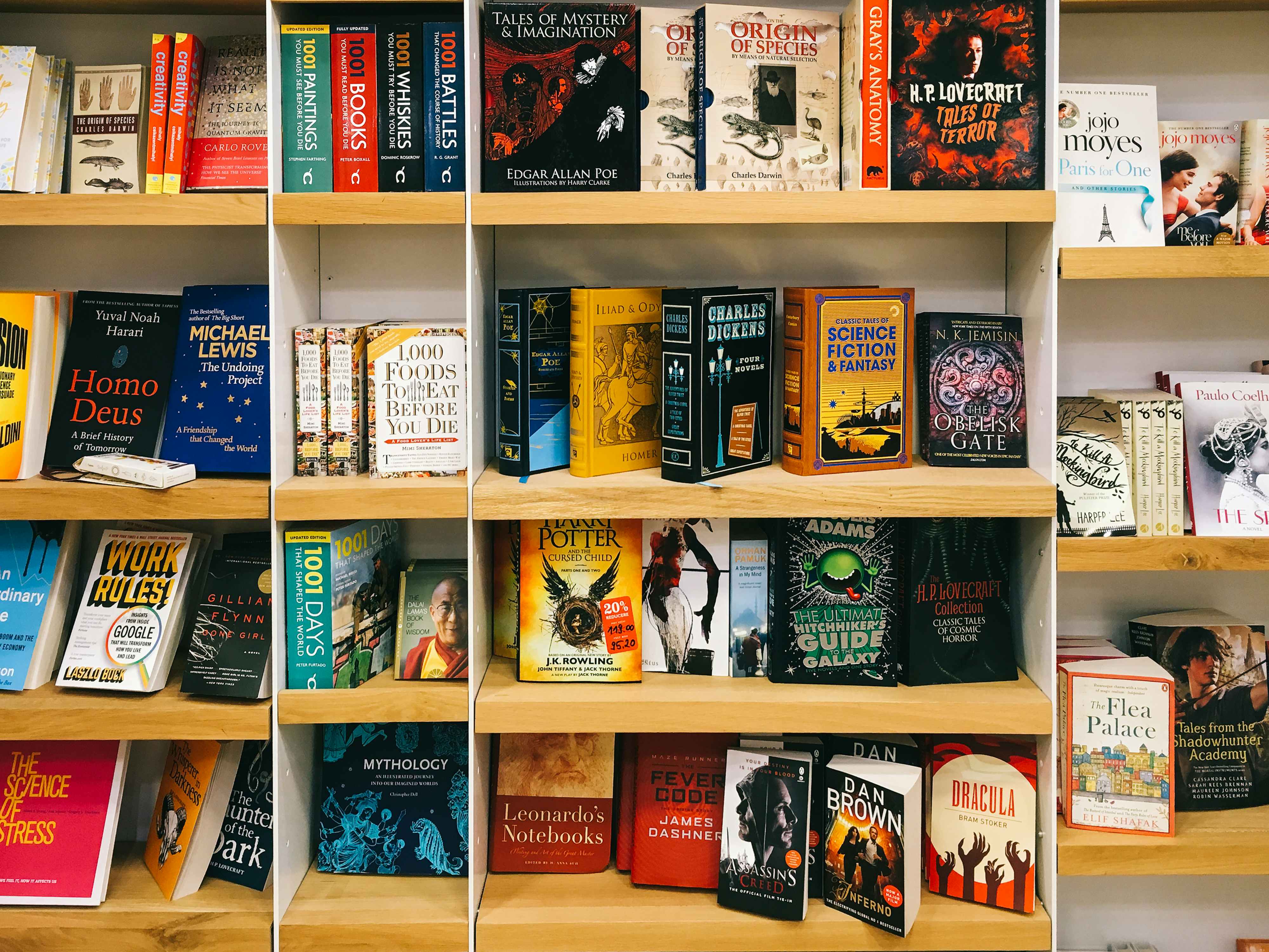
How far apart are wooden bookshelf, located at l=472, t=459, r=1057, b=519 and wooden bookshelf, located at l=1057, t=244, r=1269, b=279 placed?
380 mm

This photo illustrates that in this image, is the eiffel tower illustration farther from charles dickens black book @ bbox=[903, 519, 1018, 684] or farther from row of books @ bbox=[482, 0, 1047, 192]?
charles dickens black book @ bbox=[903, 519, 1018, 684]

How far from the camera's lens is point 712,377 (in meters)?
1.75

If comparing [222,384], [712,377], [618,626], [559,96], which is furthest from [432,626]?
[559,96]

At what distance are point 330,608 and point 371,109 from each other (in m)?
0.87

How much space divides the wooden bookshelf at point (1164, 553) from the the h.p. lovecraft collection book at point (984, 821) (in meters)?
0.35

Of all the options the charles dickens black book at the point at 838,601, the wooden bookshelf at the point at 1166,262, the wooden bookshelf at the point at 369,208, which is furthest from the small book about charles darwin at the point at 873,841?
the wooden bookshelf at the point at 369,208

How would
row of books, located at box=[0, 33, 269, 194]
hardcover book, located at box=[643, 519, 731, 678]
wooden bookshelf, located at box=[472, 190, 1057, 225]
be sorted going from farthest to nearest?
hardcover book, located at box=[643, 519, 731, 678] < row of books, located at box=[0, 33, 269, 194] < wooden bookshelf, located at box=[472, 190, 1057, 225]

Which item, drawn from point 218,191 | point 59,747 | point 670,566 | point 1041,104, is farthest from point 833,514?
point 59,747

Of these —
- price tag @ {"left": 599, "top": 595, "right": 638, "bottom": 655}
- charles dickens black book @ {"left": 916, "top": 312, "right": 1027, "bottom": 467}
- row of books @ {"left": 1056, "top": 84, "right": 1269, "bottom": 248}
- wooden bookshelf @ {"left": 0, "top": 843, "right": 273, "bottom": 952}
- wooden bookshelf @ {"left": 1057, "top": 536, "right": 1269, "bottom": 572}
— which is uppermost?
row of books @ {"left": 1056, "top": 84, "right": 1269, "bottom": 248}

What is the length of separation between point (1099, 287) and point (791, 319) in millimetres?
673

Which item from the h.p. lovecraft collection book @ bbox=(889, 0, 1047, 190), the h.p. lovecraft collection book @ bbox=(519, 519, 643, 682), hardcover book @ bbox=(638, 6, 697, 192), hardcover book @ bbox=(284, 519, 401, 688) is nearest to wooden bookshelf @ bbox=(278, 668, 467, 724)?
hardcover book @ bbox=(284, 519, 401, 688)

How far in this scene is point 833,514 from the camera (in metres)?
1.72

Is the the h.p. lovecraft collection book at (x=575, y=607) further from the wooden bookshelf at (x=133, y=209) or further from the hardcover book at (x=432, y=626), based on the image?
the wooden bookshelf at (x=133, y=209)

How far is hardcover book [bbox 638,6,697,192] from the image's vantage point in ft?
5.84
